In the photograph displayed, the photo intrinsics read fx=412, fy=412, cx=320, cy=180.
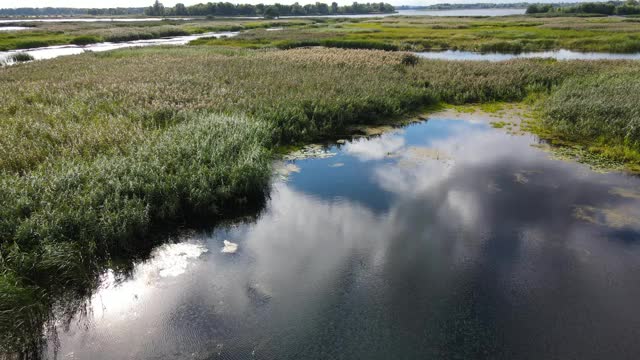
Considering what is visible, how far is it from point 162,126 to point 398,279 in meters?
13.0

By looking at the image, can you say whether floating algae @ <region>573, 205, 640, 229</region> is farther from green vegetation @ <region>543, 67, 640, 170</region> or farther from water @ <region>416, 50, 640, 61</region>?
→ water @ <region>416, 50, 640, 61</region>

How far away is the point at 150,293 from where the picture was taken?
29.1ft

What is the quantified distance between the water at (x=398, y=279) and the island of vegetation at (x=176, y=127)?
3.36 feet

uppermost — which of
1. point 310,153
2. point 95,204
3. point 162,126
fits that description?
point 162,126

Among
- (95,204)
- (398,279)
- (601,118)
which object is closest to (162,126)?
(95,204)

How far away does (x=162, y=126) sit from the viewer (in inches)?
704

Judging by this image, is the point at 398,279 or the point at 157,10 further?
the point at 157,10

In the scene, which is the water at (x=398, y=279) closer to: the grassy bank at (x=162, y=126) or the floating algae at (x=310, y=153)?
the grassy bank at (x=162, y=126)

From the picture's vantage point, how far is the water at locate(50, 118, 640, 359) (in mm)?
7453

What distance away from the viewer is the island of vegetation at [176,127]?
9.20 metres

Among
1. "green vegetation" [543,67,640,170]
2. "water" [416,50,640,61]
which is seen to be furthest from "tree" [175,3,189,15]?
"green vegetation" [543,67,640,170]

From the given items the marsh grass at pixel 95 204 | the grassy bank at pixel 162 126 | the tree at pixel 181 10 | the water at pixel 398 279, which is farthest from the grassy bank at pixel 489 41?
the tree at pixel 181 10

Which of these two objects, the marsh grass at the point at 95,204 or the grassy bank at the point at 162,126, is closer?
the marsh grass at the point at 95,204

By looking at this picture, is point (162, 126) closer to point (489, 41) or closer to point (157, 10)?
point (489, 41)
